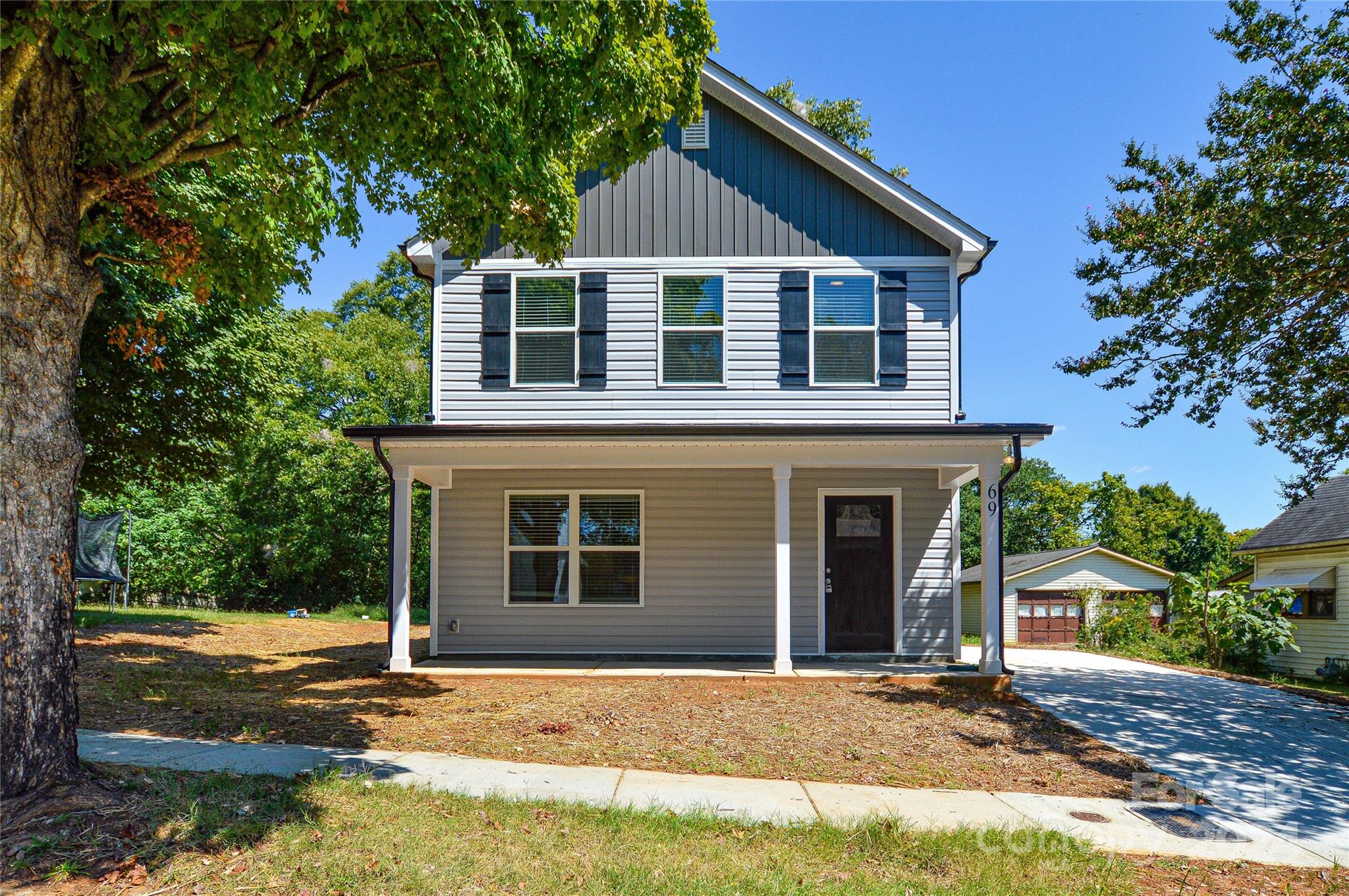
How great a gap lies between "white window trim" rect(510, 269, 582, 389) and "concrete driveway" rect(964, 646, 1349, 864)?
22.5 feet

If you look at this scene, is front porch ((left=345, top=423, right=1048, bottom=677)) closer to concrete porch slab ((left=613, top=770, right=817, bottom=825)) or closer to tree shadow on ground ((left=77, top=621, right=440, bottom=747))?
tree shadow on ground ((left=77, top=621, right=440, bottom=747))

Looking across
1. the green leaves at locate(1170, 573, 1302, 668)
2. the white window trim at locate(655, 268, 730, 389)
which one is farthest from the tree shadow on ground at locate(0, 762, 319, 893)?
the green leaves at locate(1170, 573, 1302, 668)

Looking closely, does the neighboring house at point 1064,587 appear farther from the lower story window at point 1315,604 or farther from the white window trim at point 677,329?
the white window trim at point 677,329

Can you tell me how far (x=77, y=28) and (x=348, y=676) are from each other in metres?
7.44

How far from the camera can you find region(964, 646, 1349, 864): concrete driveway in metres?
5.61

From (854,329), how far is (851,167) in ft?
7.20

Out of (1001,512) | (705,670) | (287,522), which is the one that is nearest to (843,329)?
(1001,512)

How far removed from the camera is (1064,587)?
2408 centimetres

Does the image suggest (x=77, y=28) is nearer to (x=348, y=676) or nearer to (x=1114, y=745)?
(x=348, y=676)

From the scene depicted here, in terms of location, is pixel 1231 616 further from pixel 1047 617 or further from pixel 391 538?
pixel 391 538

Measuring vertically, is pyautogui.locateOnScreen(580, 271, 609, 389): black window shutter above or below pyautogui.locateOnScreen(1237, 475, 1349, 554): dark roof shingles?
above

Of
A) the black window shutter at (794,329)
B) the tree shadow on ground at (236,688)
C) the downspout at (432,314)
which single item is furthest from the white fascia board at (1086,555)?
the tree shadow on ground at (236,688)

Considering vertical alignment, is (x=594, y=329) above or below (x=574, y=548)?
above

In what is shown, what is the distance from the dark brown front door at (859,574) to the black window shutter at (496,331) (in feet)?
15.8
